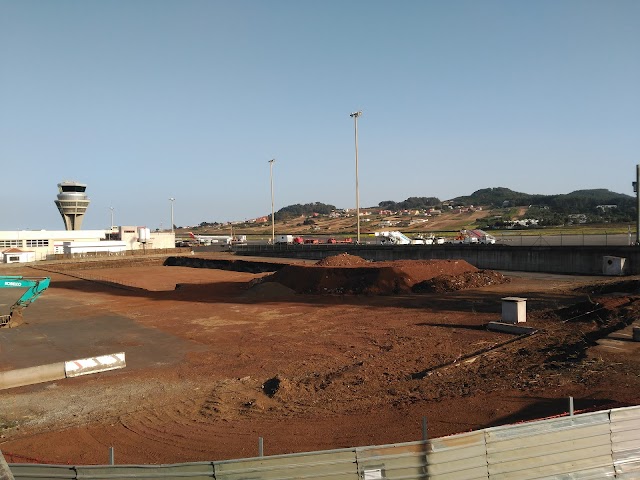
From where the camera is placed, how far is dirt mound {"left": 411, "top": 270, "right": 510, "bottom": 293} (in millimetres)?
33969

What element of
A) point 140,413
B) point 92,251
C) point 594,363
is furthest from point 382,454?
point 92,251

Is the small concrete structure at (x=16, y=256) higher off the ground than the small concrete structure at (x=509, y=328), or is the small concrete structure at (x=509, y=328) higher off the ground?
the small concrete structure at (x=16, y=256)

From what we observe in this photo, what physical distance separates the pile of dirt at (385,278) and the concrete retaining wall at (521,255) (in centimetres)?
957

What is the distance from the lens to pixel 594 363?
13.1m

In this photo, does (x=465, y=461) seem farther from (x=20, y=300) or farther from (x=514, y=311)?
(x=20, y=300)

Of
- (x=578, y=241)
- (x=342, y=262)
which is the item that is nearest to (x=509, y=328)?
(x=342, y=262)

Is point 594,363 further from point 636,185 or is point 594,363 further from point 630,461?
point 636,185

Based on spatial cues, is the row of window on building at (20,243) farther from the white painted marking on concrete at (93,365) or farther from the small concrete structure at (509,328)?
the small concrete structure at (509,328)

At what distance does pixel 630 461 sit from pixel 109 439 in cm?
1009

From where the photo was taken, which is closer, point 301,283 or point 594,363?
point 594,363

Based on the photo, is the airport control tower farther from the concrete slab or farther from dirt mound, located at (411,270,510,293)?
dirt mound, located at (411,270,510,293)

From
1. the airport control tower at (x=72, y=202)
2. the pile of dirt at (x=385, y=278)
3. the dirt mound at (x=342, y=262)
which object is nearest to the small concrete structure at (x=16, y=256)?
the airport control tower at (x=72, y=202)

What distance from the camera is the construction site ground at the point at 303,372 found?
34.5 feet

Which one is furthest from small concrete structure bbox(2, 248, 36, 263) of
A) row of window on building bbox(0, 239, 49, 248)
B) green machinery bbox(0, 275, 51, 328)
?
green machinery bbox(0, 275, 51, 328)
